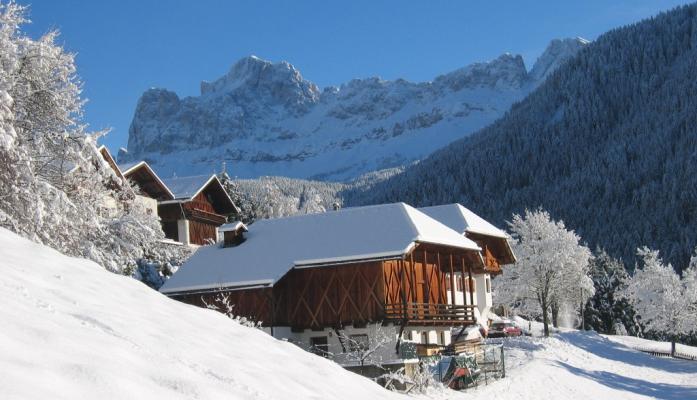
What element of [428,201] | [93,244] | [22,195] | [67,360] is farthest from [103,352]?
[428,201]

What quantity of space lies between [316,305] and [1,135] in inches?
793

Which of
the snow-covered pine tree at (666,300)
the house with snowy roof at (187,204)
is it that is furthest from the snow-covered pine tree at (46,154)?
the snow-covered pine tree at (666,300)

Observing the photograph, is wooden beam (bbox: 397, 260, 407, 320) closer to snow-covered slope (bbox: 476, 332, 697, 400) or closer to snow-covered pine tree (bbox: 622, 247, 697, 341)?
snow-covered slope (bbox: 476, 332, 697, 400)

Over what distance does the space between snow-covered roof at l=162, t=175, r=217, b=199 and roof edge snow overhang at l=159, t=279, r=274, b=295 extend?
18088 millimetres

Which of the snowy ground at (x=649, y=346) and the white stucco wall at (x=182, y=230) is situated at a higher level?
the white stucco wall at (x=182, y=230)

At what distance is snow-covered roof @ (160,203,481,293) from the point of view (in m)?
35.0

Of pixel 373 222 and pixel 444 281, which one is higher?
pixel 373 222

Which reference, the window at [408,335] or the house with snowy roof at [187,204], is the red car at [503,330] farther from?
the window at [408,335]

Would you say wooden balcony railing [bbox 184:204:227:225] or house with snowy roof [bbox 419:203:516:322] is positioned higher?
wooden balcony railing [bbox 184:204:227:225]

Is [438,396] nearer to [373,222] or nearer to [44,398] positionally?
[373,222]

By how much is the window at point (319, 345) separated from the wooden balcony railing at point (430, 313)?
3.50 m

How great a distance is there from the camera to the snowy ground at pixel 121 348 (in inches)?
303

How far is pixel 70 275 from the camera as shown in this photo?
1208 centimetres

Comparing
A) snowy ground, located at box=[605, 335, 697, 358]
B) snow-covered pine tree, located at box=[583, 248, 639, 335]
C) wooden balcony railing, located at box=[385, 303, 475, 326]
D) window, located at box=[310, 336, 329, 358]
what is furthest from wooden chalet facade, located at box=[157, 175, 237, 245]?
snow-covered pine tree, located at box=[583, 248, 639, 335]
